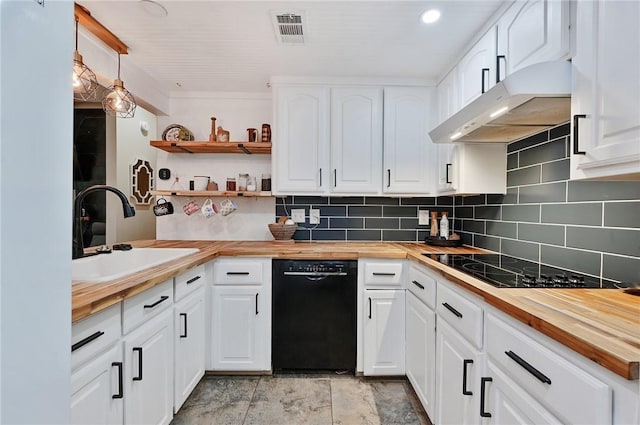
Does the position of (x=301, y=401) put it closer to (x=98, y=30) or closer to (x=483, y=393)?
(x=483, y=393)

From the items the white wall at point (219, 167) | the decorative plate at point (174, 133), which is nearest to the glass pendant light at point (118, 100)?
the decorative plate at point (174, 133)

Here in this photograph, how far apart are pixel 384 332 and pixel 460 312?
3.02 ft

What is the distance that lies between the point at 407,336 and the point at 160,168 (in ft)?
7.94

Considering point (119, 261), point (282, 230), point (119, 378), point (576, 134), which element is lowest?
point (119, 378)

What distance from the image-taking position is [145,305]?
4.42 feet

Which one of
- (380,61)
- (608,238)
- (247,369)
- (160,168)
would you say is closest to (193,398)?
(247,369)

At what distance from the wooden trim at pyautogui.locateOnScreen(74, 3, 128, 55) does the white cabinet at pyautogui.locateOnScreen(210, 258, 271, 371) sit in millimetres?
1487

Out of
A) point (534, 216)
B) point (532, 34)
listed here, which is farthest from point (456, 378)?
point (532, 34)

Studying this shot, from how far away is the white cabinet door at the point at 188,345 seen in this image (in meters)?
1.69

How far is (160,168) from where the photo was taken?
9.30 ft

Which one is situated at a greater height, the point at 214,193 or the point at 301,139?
the point at 301,139

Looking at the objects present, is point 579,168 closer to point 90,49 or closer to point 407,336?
point 407,336

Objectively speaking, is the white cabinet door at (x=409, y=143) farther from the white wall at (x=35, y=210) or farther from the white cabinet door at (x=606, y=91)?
the white wall at (x=35, y=210)

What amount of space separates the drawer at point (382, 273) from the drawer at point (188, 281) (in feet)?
3.43
